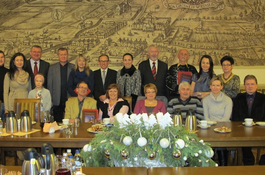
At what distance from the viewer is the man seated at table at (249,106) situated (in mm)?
4270

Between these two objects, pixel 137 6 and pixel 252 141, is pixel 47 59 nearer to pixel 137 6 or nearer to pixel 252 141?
pixel 137 6

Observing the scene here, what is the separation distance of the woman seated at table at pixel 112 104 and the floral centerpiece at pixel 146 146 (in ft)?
7.15

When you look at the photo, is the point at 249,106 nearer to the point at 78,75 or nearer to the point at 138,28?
the point at 78,75

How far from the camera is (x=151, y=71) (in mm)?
5449

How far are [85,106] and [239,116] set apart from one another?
2.21 m

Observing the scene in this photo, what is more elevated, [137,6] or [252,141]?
[137,6]

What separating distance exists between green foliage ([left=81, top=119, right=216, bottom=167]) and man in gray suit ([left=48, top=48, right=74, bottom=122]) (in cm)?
340

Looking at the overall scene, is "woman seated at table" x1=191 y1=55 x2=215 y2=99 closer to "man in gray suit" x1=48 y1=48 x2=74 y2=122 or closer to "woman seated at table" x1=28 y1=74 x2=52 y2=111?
"man in gray suit" x1=48 y1=48 x2=74 y2=122

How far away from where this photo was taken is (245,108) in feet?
14.5

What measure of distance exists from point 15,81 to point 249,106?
143 inches

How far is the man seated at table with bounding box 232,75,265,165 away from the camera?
427cm

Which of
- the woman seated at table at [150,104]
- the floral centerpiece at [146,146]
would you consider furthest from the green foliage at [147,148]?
the woman seated at table at [150,104]

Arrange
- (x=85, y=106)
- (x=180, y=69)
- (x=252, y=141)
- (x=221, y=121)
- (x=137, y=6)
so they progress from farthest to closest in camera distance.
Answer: (x=137, y=6) → (x=180, y=69) → (x=85, y=106) → (x=221, y=121) → (x=252, y=141)

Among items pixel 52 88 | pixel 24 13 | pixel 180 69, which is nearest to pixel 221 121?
pixel 180 69
